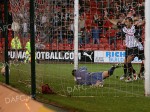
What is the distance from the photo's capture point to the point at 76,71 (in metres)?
9.96

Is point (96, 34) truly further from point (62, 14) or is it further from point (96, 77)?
point (96, 77)

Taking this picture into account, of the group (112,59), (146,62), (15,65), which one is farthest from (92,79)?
(112,59)

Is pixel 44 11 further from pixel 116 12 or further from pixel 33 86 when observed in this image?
pixel 33 86

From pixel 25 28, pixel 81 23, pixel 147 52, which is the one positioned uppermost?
pixel 81 23

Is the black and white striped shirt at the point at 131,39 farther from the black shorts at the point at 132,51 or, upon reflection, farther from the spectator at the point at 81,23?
the spectator at the point at 81,23

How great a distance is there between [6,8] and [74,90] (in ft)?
8.41

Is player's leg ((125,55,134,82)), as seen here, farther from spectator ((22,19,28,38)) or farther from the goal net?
spectator ((22,19,28,38))

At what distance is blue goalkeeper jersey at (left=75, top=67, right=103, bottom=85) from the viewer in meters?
9.37

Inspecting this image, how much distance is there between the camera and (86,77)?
31.3 feet

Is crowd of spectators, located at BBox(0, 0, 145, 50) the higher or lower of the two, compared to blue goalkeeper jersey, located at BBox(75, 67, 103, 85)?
higher

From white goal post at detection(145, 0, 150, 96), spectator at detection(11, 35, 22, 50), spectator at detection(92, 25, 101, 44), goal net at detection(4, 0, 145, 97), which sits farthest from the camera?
spectator at detection(92, 25, 101, 44)

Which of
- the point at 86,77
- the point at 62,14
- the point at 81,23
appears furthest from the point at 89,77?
the point at 81,23

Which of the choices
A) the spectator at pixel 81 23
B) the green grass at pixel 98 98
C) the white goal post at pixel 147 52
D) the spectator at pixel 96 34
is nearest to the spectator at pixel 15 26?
the green grass at pixel 98 98

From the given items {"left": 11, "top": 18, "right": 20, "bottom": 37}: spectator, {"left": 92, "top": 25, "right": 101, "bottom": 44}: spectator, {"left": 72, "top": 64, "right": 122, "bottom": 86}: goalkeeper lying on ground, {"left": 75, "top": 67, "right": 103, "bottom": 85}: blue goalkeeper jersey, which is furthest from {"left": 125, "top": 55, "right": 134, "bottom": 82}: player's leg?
{"left": 92, "top": 25, "right": 101, "bottom": 44}: spectator
